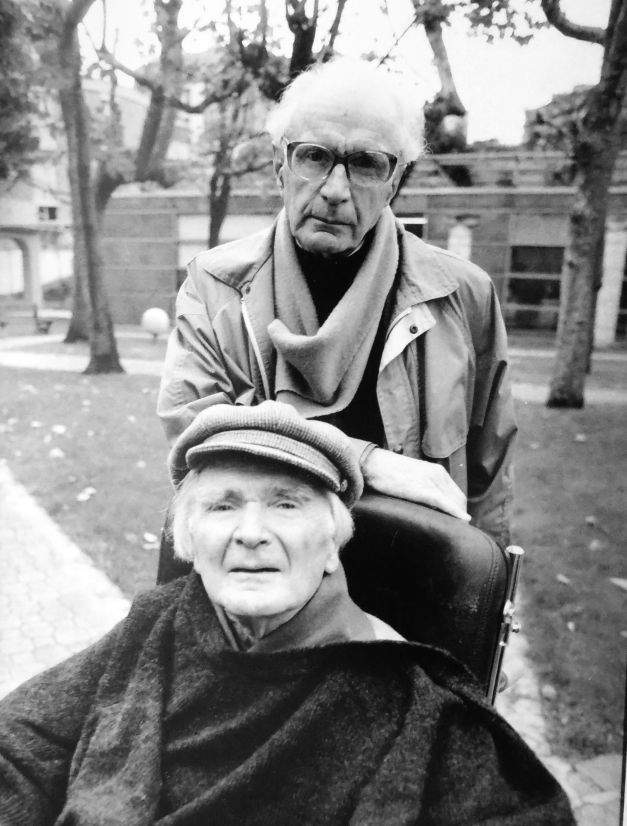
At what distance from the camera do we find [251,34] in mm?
1746

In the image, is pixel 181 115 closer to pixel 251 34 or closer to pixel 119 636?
pixel 251 34

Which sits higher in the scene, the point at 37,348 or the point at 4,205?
the point at 4,205

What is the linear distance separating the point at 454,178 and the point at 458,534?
Answer: 1.04m

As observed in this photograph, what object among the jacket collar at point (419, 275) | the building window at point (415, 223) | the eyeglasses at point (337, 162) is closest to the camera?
the eyeglasses at point (337, 162)

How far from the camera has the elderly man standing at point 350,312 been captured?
1.30m

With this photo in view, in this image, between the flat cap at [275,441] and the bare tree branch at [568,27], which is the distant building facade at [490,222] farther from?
the flat cap at [275,441]

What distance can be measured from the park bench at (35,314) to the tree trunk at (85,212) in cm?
9

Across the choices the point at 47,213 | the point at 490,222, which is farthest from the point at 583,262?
the point at 47,213

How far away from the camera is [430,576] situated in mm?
1249

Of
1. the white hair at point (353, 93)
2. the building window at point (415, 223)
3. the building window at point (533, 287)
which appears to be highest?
the white hair at point (353, 93)

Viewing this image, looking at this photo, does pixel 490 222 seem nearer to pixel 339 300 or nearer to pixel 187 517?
pixel 339 300

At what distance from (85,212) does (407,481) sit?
1.39m

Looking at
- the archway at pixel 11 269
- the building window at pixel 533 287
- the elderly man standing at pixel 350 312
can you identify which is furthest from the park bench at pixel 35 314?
the building window at pixel 533 287

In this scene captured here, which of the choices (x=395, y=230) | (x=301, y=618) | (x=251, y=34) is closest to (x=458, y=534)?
(x=301, y=618)
